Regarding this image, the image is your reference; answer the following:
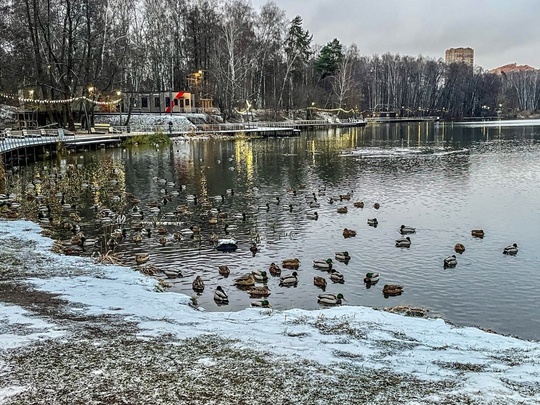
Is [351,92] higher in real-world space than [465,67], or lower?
lower

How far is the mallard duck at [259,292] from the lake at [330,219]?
25 cm

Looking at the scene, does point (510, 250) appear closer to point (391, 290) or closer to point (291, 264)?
point (391, 290)

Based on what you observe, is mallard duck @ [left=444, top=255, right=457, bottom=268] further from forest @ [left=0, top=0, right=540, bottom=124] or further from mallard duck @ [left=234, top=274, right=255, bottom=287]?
forest @ [left=0, top=0, right=540, bottom=124]

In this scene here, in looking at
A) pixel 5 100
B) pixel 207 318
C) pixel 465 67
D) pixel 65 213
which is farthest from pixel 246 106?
pixel 465 67

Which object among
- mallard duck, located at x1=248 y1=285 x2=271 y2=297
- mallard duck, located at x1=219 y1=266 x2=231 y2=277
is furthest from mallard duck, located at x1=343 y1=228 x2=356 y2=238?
mallard duck, located at x1=248 y1=285 x2=271 y2=297

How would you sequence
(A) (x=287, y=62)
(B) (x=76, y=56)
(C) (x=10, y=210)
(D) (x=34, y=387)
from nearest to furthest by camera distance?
1. (D) (x=34, y=387)
2. (C) (x=10, y=210)
3. (B) (x=76, y=56)
4. (A) (x=287, y=62)

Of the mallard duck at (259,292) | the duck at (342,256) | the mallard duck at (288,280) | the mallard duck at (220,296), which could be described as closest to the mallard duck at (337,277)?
the mallard duck at (288,280)

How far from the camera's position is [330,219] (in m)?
20.5

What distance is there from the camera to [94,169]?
3506cm

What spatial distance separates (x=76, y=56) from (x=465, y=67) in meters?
111

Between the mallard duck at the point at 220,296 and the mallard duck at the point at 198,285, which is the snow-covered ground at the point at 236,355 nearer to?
the mallard duck at the point at 220,296

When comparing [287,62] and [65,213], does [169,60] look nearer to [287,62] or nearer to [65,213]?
[287,62]

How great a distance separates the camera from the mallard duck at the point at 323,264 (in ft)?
46.0

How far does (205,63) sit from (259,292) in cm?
7706
